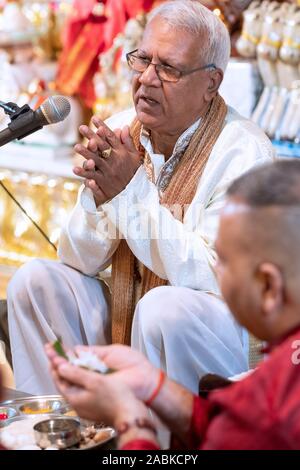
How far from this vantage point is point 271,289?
144 cm

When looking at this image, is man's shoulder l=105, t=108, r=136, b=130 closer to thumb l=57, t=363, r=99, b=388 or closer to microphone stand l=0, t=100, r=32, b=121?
microphone stand l=0, t=100, r=32, b=121

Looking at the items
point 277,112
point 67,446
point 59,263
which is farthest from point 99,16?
point 67,446

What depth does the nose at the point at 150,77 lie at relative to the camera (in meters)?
2.64

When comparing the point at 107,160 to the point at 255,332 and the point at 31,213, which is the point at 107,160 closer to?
the point at 255,332

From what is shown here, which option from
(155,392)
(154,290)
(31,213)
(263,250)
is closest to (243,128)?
(154,290)

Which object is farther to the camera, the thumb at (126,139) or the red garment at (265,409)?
the thumb at (126,139)

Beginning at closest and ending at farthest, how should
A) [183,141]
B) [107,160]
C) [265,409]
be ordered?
[265,409] → [107,160] → [183,141]

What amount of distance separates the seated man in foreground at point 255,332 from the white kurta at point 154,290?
84 centimetres

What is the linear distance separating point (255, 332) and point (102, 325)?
135 cm

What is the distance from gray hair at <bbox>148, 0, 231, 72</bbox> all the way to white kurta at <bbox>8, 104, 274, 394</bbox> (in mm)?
210

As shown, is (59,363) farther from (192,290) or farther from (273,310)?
(192,290)

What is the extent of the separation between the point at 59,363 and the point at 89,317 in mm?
1171

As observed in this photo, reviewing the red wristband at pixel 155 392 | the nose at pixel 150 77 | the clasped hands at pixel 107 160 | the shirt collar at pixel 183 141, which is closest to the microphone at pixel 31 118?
the clasped hands at pixel 107 160

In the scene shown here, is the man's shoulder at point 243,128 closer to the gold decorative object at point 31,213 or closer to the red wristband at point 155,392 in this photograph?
the red wristband at point 155,392
